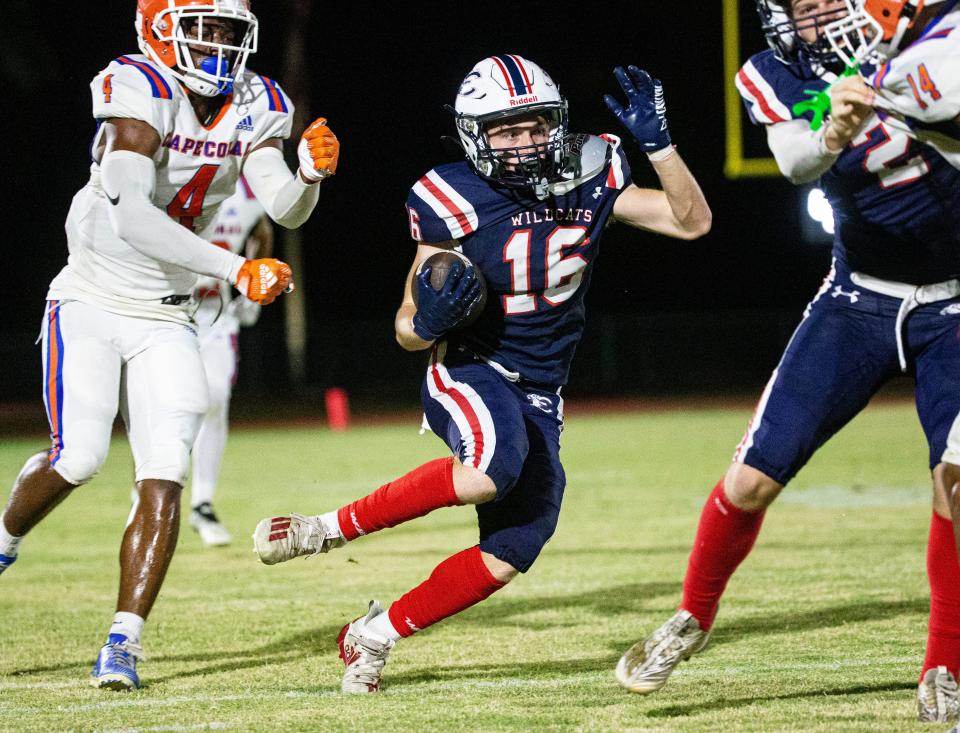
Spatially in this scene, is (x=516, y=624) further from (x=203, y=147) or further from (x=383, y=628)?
(x=203, y=147)

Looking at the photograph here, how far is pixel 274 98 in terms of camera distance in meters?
4.37

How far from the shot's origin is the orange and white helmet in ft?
13.4

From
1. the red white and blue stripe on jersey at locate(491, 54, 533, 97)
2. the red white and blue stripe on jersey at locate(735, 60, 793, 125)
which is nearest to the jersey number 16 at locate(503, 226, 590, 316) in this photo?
the red white and blue stripe on jersey at locate(491, 54, 533, 97)

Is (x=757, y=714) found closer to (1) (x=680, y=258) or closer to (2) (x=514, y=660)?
(2) (x=514, y=660)

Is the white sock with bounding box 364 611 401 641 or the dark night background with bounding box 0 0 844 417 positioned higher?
the white sock with bounding box 364 611 401 641

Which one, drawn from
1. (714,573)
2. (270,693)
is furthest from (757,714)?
(270,693)

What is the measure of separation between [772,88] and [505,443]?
114cm

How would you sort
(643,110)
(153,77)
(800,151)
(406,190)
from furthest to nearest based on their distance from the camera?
(406,190), (153,77), (643,110), (800,151)

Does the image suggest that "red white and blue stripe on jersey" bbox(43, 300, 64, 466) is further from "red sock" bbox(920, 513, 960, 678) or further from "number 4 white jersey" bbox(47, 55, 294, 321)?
"red sock" bbox(920, 513, 960, 678)

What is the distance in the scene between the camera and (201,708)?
11.4 ft

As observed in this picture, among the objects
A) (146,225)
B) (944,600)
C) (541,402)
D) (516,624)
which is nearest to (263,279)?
(146,225)

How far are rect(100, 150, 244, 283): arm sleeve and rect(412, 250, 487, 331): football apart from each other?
568 millimetres

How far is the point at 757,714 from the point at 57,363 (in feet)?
7.36

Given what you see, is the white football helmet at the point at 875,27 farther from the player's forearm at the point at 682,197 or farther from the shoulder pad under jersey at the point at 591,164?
the shoulder pad under jersey at the point at 591,164
